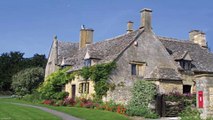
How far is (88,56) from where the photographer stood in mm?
31516

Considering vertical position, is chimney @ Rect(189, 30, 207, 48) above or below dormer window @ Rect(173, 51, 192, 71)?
above

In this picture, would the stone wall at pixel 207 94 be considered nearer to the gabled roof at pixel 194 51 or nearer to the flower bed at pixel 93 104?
the flower bed at pixel 93 104

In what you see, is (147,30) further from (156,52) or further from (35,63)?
(35,63)

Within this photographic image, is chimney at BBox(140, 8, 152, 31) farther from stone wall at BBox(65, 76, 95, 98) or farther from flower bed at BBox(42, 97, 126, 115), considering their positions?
flower bed at BBox(42, 97, 126, 115)

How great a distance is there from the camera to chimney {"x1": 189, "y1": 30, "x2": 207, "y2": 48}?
41519 millimetres

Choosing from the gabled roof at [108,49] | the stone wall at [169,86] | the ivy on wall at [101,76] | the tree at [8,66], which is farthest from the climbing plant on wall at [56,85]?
the tree at [8,66]

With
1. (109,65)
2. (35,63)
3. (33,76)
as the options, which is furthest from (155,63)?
(35,63)

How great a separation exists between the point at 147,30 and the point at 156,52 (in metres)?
2.60

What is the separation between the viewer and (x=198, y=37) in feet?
138

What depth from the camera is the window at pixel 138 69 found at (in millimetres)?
30669

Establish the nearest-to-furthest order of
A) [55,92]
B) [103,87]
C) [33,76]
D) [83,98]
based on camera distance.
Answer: [103,87]
[83,98]
[55,92]
[33,76]

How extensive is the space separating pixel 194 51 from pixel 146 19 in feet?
31.8

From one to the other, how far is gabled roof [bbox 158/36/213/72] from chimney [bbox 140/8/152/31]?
466 centimetres

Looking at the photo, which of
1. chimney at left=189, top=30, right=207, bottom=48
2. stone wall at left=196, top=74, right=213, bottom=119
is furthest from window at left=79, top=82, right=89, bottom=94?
chimney at left=189, top=30, right=207, bottom=48
